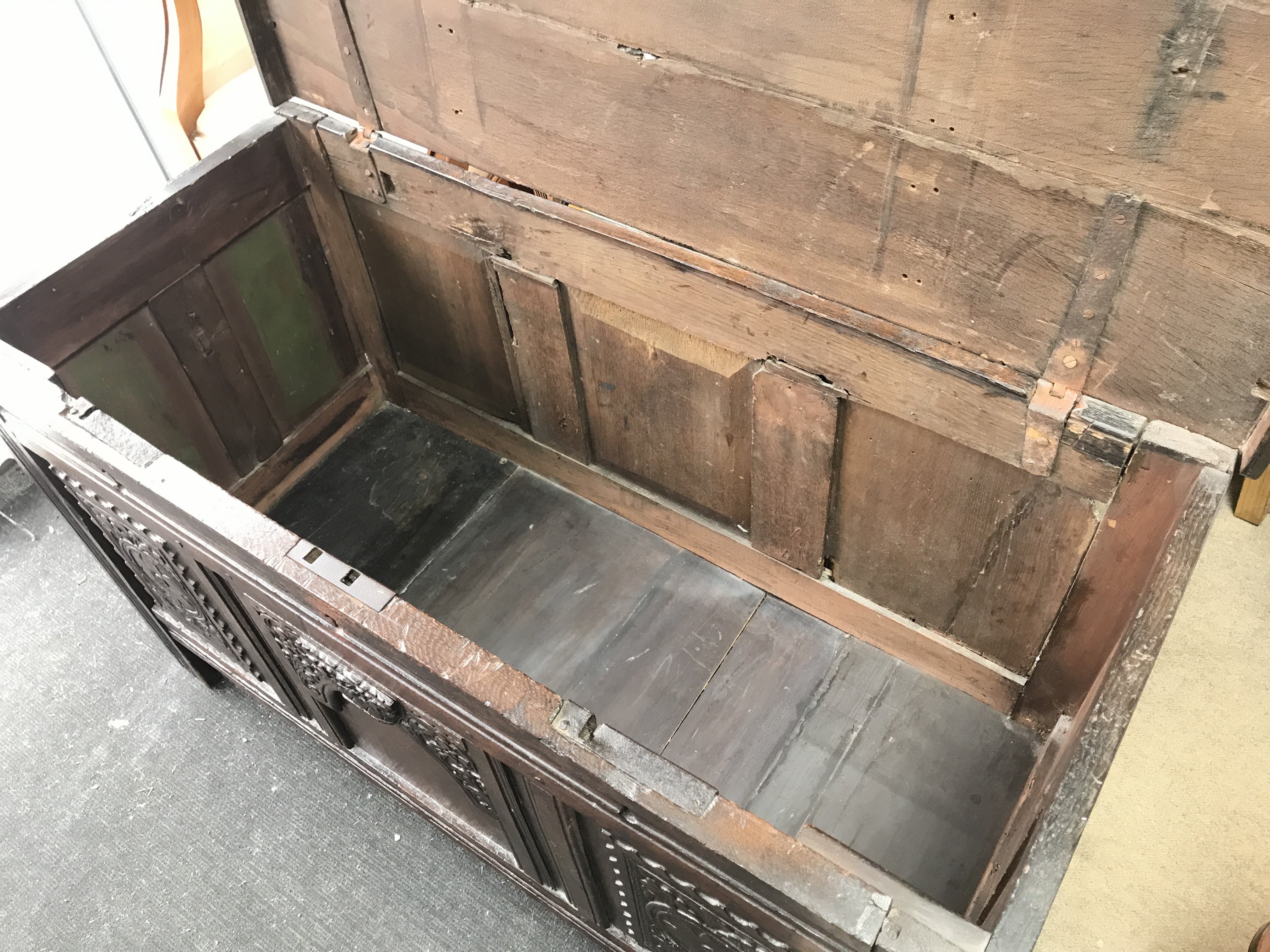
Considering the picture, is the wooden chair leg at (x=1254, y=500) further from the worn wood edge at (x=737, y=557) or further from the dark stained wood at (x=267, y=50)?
the dark stained wood at (x=267, y=50)

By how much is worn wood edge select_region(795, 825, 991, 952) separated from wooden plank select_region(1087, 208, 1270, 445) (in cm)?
67

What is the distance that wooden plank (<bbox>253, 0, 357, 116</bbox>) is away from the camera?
1.67 m

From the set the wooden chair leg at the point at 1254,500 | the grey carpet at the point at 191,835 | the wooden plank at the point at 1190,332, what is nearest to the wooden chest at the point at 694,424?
the wooden plank at the point at 1190,332

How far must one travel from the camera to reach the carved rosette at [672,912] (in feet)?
3.73

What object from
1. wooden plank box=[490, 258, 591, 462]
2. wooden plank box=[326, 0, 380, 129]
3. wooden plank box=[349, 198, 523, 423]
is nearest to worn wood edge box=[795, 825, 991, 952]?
wooden plank box=[490, 258, 591, 462]

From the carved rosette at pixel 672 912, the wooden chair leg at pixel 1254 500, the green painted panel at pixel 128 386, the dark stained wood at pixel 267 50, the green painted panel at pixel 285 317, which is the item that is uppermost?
the wooden chair leg at pixel 1254 500

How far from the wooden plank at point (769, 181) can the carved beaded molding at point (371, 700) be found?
81 centimetres

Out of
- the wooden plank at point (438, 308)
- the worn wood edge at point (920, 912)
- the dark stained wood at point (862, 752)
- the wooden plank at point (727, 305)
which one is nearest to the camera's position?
the worn wood edge at point (920, 912)

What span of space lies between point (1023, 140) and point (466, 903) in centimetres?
159

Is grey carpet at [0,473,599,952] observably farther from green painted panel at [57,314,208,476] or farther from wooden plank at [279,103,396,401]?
wooden plank at [279,103,396,401]

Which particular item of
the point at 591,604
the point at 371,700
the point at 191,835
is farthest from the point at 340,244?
the point at 191,835

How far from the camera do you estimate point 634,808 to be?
1078 mm

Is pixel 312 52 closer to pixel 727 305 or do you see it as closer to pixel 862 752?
pixel 727 305

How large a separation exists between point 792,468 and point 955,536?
29 centimetres
